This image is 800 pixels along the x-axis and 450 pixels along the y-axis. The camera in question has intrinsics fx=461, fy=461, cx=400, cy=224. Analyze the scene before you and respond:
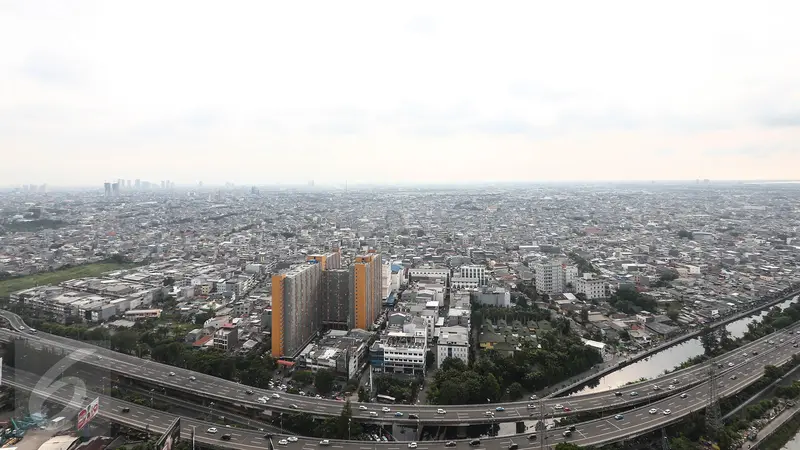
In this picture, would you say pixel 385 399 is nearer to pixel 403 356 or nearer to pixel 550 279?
pixel 403 356

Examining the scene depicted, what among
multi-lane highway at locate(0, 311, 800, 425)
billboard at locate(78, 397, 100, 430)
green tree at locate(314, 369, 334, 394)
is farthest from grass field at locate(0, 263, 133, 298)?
green tree at locate(314, 369, 334, 394)

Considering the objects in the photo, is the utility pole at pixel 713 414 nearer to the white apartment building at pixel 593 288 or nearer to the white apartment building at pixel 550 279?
the white apartment building at pixel 593 288

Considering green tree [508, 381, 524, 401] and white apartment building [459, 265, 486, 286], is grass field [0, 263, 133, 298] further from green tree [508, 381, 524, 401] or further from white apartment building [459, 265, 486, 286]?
green tree [508, 381, 524, 401]

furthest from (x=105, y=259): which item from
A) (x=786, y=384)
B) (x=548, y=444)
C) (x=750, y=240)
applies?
(x=750, y=240)

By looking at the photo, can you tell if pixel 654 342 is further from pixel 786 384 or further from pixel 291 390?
pixel 291 390

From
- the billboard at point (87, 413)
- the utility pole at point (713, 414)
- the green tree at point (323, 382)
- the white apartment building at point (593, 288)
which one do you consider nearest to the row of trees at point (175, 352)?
the green tree at point (323, 382)

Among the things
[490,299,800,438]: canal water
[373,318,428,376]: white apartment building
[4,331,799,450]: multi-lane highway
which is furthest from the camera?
[490,299,800,438]: canal water

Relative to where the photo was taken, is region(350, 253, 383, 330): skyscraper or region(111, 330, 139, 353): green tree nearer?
region(111, 330, 139, 353): green tree
